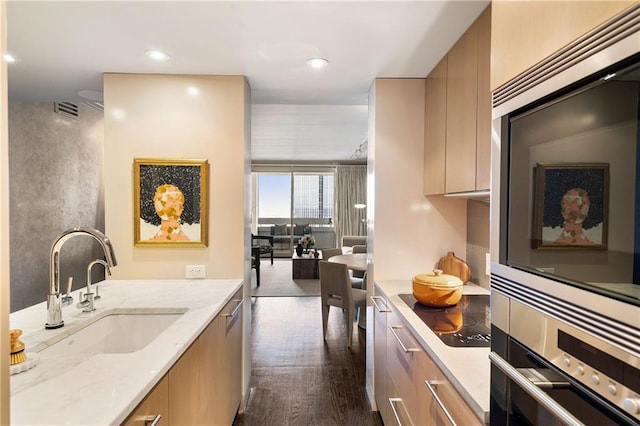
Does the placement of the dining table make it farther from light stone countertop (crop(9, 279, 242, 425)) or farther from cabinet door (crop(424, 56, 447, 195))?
light stone countertop (crop(9, 279, 242, 425))

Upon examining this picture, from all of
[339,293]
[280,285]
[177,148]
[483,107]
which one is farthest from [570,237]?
[280,285]

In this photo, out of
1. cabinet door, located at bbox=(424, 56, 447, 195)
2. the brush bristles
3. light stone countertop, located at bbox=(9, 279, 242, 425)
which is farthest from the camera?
cabinet door, located at bbox=(424, 56, 447, 195)

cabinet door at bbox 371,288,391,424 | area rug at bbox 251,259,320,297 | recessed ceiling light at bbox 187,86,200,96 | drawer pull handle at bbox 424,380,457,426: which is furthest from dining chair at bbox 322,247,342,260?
drawer pull handle at bbox 424,380,457,426

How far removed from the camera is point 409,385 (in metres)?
1.62

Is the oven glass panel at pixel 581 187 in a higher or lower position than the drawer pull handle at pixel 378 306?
higher

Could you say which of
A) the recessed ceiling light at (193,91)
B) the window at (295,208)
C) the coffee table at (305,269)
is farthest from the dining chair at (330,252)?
the window at (295,208)

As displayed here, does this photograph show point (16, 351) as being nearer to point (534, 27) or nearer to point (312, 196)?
point (534, 27)

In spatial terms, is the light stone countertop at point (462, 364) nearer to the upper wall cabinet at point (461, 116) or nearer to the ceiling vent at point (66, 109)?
the upper wall cabinet at point (461, 116)

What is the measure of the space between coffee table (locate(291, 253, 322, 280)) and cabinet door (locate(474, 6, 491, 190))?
18.2ft

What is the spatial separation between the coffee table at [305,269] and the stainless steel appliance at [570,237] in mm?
6176

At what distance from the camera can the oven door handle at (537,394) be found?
594 mm

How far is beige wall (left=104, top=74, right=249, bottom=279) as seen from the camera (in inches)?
95.0

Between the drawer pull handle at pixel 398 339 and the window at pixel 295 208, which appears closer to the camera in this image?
the drawer pull handle at pixel 398 339

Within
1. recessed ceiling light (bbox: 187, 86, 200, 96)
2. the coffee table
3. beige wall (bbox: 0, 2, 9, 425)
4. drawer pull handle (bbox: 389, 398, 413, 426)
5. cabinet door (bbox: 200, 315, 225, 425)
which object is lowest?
the coffee table
